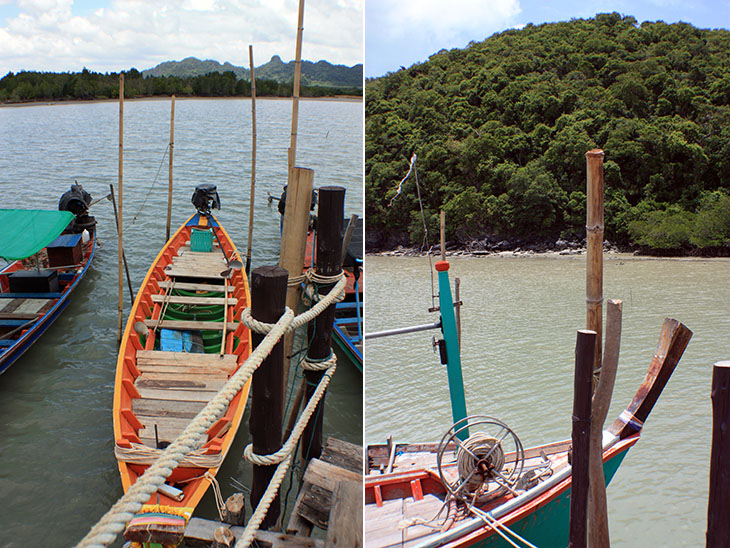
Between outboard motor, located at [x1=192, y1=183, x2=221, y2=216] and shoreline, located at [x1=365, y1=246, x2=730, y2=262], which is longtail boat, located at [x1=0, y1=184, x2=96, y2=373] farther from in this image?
shoreline, located at [x1=365, y1=246, x2=730, y2=262]

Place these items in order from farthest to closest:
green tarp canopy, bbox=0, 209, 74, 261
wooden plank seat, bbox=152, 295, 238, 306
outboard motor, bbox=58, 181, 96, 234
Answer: outboard motor, bbox=58, 181, 96, 234, green tarp canopy, bbox=0, 209, 74, 261, wooden plank seat, bbox=152, 295, 238, 306

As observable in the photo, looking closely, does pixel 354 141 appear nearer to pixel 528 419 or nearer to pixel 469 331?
pixel 469 331

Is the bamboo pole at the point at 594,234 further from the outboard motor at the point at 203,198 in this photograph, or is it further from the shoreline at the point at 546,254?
the shoreline at the point at 546,254

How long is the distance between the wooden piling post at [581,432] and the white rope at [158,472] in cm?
130

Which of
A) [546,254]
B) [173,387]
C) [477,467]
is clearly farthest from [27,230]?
[546,254]

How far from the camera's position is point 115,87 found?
38.1 m

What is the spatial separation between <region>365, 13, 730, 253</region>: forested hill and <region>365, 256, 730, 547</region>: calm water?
8.74m

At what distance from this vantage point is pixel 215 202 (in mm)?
10117

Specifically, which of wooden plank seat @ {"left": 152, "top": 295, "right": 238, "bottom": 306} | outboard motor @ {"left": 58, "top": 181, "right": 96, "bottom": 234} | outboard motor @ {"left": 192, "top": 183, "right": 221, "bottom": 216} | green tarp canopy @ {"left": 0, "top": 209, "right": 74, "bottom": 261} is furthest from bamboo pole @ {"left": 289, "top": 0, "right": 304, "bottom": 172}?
outboard motor @ {"left": 58, "top": 181, "right": 96, "bottom": 234}

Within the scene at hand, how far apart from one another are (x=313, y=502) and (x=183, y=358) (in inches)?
112

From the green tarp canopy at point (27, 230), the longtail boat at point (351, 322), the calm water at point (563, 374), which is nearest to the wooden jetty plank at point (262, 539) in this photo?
the longtail boat at point (351, 322)

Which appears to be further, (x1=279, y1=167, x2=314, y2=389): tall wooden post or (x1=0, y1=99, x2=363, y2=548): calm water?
(x1=0, y1=99, x2=363, y2=548): calm water

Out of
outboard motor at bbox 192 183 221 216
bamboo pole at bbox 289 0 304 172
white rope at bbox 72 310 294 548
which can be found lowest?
white rope at bbox 72 310 294 548

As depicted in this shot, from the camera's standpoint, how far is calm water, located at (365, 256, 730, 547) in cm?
640
